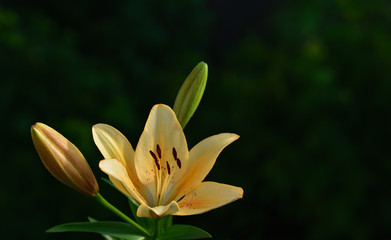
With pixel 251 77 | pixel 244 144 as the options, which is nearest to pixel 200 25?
pixel 251 77

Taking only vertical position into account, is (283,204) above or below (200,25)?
below

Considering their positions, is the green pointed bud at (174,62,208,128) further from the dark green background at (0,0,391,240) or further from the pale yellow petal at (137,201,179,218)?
the dark green background at (0,0,391,240)

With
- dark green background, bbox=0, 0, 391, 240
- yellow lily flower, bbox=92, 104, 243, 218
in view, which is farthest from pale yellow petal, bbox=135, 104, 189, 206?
dark green background, bbox=0, 0, 391, 240

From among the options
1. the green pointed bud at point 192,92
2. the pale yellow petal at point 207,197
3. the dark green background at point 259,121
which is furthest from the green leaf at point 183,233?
the dark green background at point 259,121

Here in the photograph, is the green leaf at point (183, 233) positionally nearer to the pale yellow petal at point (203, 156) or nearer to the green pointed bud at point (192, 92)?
the pale yellow petal at point (203, 156)

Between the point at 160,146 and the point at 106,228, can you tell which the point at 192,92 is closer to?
the point at 160,146

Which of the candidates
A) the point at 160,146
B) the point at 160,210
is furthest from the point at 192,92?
the point at 160,210

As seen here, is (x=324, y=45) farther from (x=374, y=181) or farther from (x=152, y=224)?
(x=152, y=224)
